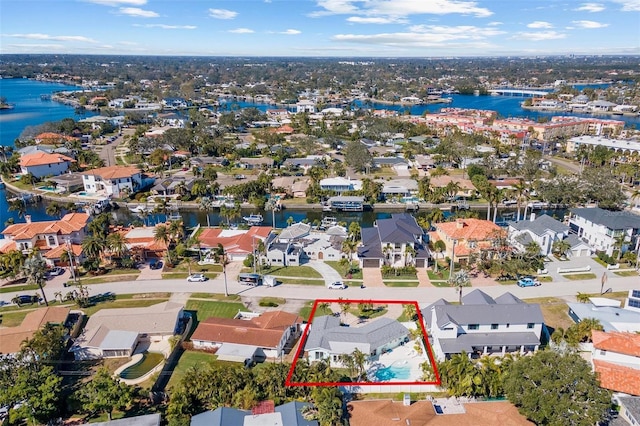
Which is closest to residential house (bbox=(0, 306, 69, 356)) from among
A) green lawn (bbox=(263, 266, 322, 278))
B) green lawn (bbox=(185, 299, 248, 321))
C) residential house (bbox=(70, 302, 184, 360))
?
residential house (bbox=(70, 302, 184, 360))

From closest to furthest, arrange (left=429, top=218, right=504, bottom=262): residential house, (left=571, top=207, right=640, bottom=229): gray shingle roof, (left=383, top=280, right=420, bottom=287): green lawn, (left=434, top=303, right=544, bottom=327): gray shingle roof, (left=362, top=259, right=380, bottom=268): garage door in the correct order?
1. (left=434, top=303, right=544, bottom=327): gray shingle roof
2. (left=383, top=280, right=420, bottom=287): green lawn
3. (left=362, top=259, right=380, bottom=268): garage door
4. (left=429, top=218, right=504, bottom=262): residential house
5. (left=571, top=207, right=640, bottom=229): gray shingle roof

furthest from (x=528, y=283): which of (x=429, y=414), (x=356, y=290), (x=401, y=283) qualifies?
(x=429, y=414)

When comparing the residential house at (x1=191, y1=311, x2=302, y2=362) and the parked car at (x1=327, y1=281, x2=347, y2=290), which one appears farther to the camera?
the parked car at (x1=327, y1=281, x2=347, y2=290)

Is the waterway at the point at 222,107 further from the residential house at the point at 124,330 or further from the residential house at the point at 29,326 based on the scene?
the residential house at the point at 29,326

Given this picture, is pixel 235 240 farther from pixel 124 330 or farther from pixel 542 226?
pixel 542 226

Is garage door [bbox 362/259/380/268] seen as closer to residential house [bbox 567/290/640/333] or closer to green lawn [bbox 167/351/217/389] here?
residential house [bbox 567/290/640/333]

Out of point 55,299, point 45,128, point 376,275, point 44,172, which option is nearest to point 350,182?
point 376,275

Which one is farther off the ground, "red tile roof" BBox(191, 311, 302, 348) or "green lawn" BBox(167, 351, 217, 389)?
"red tile roof" BBox(191, 311, 302, 348)
